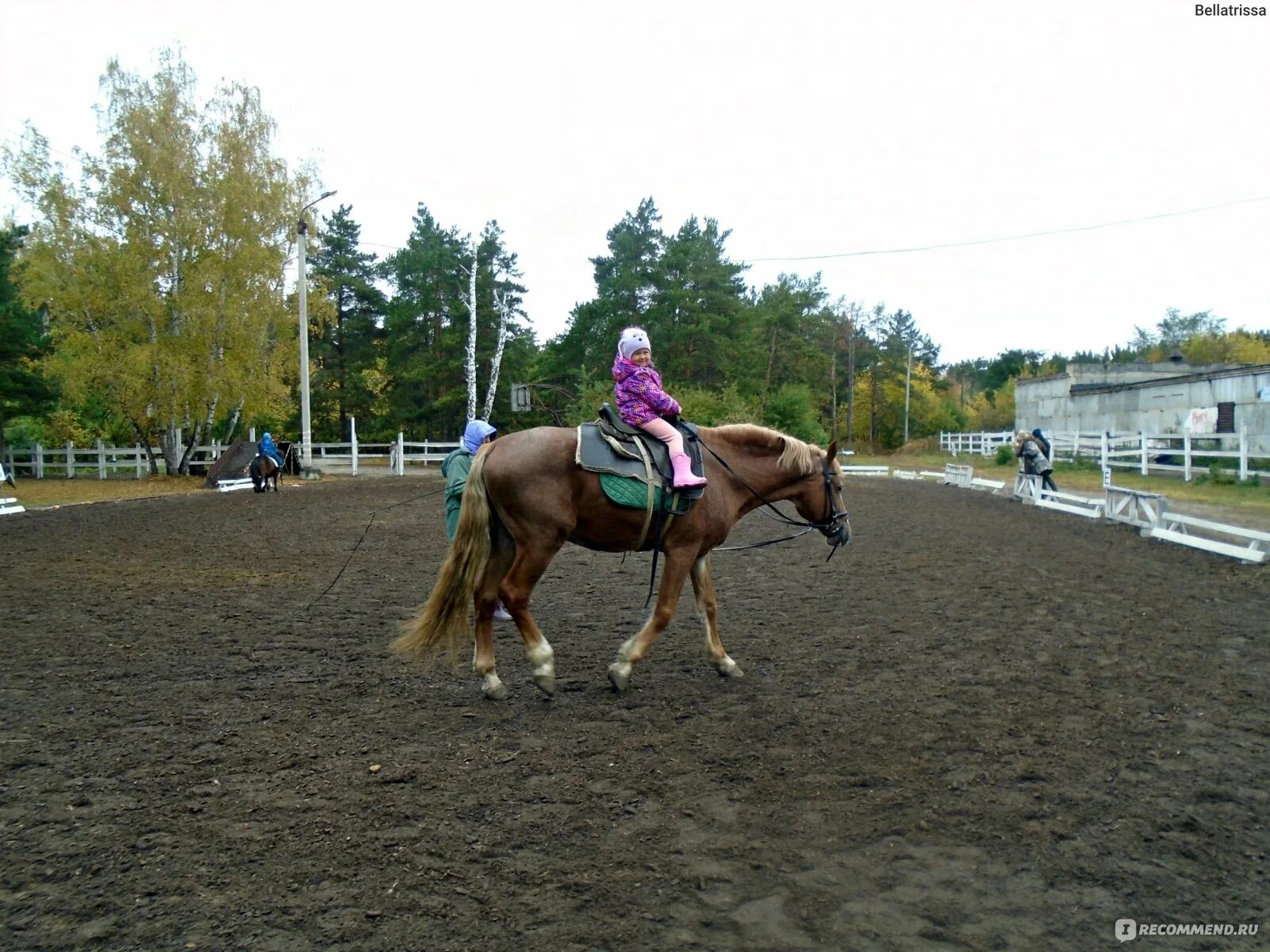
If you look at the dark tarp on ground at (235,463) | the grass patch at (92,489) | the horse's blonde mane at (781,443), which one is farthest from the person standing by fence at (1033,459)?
the grass patch at (92,489)

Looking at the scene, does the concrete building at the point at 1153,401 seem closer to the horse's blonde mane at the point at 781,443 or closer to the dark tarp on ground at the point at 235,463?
the horse's blonde mane at the point at 781,443

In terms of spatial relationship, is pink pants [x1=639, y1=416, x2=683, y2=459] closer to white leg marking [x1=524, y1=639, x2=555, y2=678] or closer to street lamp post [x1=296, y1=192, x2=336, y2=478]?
white leg marking [x1=524, y1=639, x2=555, y2=678]

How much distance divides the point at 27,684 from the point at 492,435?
3782mm

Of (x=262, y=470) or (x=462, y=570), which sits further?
(x=262, y=470)

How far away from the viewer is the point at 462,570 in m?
5.23

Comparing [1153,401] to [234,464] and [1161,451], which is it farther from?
[234,464]

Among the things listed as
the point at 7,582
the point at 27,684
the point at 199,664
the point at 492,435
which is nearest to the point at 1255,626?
the point at 492,435

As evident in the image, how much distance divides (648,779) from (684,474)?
2.03 meters

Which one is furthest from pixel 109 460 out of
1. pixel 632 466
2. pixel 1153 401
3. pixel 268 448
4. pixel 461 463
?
pixel 1153 401

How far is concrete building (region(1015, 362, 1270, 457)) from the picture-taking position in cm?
2309

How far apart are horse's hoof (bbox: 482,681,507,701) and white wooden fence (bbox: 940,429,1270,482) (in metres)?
16.2

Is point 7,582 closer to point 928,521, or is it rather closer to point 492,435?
point 492,435

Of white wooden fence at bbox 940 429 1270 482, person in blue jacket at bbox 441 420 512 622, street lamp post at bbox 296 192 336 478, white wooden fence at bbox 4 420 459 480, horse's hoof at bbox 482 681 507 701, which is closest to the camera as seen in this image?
horse's hoof at bbox 482 681 507 701

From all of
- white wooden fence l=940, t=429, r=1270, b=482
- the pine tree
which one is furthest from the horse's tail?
the pine tree
